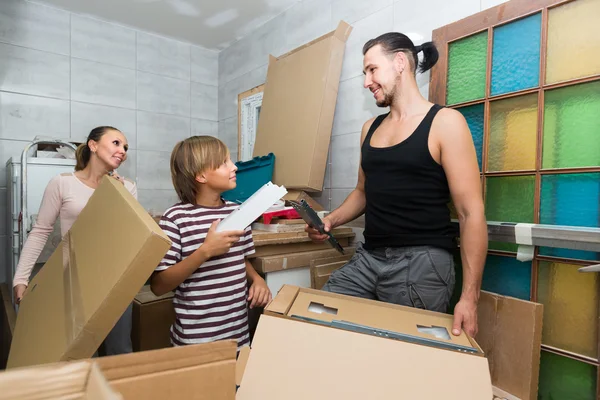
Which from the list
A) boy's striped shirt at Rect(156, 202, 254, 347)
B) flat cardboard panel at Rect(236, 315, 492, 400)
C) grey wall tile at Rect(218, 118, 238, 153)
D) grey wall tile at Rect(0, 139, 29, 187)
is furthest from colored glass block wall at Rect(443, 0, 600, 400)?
grey wall tile at Rect(0, 139, 29, 187)

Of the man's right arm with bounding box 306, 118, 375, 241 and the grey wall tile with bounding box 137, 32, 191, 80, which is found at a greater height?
the grey wall tile with bounding box 137, 32, 191, 80

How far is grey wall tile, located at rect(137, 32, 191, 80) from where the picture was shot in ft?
10.5

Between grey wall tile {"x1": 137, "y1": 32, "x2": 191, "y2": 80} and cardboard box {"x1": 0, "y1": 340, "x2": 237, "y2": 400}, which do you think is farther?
grey wall tile {"x1": 137, "y1": 32, "x2": 191, "y2": 80}

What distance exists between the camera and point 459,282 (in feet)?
5.14

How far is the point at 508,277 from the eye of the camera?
148 centimetres

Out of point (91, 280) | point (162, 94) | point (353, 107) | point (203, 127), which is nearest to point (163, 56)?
point (162, 94)

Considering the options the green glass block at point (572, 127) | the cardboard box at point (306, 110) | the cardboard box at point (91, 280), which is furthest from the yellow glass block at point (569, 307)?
the cardboard box at point (91, 280)

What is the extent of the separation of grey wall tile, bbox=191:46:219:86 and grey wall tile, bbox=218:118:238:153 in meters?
0.42

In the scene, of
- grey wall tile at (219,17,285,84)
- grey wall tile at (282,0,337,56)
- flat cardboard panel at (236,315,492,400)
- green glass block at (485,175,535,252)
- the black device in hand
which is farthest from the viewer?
grey wall tile at (219,17,285,84)

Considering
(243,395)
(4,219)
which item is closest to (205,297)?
(243,395)

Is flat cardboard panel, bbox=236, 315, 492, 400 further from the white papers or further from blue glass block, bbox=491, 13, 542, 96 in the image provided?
blue glass block, bbox=491, 13, 542, 96

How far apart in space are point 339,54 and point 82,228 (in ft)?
5.71

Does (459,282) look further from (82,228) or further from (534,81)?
(82,228)

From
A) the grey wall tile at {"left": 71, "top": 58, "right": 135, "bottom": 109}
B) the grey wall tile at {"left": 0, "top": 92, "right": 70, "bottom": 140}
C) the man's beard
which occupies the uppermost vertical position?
the grey wall tile at {"left": 71, "top": 58, "right": 135, "bottom": 109}
